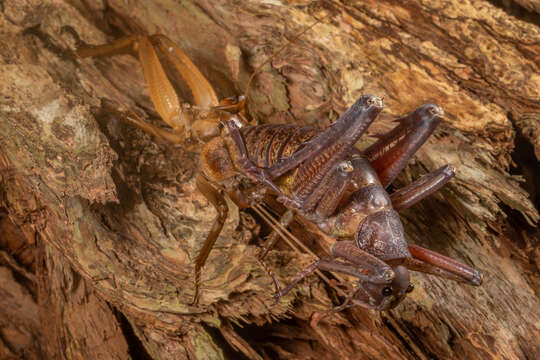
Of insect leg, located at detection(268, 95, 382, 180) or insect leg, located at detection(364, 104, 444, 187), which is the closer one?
insect leg, located at detection(268, 95, 382, 180)

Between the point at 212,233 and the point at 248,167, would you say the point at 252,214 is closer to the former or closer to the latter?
the point at 212,233

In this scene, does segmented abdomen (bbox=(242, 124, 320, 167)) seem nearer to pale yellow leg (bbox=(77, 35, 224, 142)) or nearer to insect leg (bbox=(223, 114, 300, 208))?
insect leg (bbox=(223, 114, 300, 208))

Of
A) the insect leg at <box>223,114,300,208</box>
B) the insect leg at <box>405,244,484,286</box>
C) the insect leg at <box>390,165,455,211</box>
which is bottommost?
the insect leg at <box>223,114,300,208</box>

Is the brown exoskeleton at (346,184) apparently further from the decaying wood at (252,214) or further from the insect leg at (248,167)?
the decaying wood at (252,214)

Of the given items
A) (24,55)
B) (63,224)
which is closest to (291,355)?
(63,224)

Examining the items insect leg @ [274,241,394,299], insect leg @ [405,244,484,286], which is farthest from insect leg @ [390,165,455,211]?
insect leg @ [274,241,394,299]

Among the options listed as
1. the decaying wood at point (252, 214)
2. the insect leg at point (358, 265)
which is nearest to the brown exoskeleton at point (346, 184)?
the insect leg at point (358, 265)

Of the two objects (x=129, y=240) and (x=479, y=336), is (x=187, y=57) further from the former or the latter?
(x=479, y=336)
